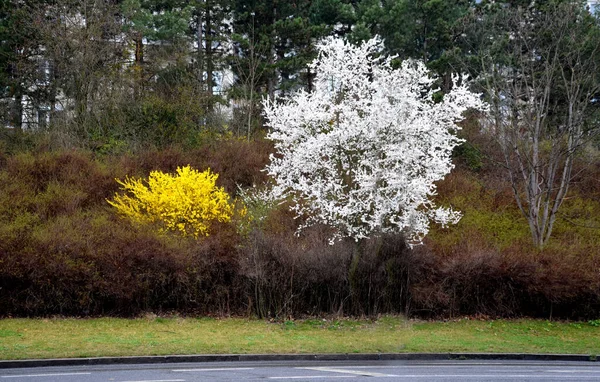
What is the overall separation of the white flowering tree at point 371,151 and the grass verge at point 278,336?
2961mm

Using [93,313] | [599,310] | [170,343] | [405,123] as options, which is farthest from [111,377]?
[599,310]

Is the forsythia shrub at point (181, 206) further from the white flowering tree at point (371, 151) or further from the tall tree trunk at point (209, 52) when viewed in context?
the tall tree trunk at point (209, 52)

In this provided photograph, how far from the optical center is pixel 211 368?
42.8 ft

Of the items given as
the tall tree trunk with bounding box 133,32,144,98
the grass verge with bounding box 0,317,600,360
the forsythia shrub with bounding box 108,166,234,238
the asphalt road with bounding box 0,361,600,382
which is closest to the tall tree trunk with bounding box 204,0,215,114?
the tall tree trunk with bounding box 133,32,144,98

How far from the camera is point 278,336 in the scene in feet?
57.2

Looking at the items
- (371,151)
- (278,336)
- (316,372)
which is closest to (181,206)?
(371,151)

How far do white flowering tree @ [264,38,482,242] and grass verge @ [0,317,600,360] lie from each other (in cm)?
296

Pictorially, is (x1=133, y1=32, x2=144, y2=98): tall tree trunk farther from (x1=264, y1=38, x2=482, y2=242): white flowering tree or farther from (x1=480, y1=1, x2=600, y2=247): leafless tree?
(x1=480, y1=1, x2=600, y2=247): leafless tree

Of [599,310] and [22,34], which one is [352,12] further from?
[599,310]

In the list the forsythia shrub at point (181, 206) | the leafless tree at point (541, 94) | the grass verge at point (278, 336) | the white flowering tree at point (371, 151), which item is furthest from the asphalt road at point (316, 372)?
the leafless tree at point (541, 94)

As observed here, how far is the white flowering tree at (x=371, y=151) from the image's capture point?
781 inches

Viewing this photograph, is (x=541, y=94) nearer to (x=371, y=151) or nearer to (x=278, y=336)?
(x=371, y=151)

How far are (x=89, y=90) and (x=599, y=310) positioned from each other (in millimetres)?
24296

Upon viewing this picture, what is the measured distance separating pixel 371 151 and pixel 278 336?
624 cm
